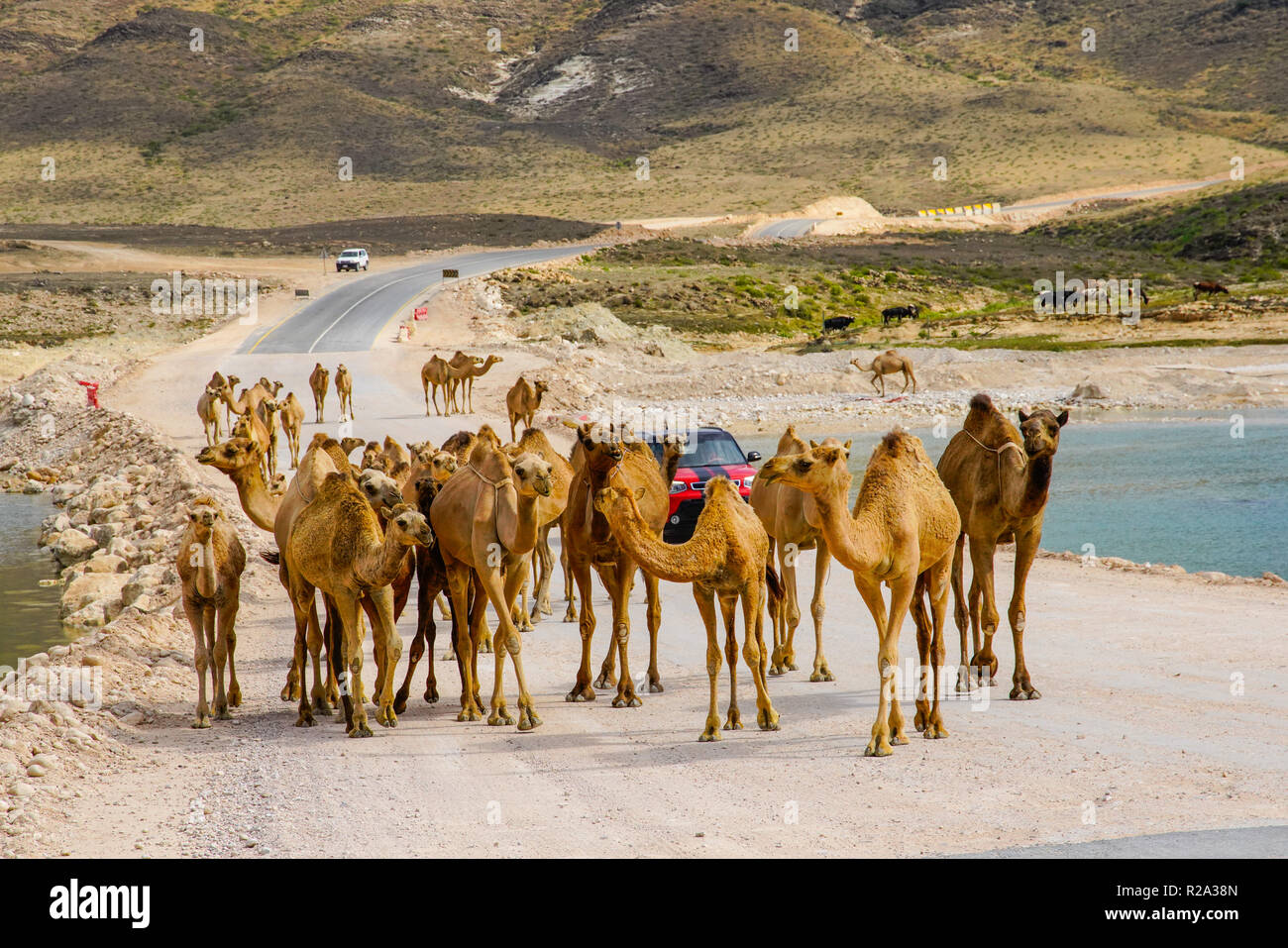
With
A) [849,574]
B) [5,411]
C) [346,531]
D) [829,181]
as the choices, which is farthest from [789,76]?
[346,531]

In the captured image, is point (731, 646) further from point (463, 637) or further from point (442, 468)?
point (442, 468)

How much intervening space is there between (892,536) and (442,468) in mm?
5231

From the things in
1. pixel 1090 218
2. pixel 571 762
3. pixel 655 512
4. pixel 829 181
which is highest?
pixel 829 181

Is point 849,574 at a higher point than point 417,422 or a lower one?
lower

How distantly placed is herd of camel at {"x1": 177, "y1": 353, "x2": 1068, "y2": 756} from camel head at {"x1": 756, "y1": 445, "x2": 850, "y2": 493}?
0.02m

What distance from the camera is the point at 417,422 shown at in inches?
1390

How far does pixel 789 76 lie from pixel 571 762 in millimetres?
158612

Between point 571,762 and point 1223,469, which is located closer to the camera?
point 571,762

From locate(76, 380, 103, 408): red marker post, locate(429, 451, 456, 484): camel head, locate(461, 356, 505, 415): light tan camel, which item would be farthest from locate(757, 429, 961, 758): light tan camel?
locate(76, 380, 103, 408): red marker post

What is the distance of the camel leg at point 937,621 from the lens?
439 inches

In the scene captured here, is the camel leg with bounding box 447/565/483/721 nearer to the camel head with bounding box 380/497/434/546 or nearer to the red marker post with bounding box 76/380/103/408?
the camel head with bounding box 380/497/434/546

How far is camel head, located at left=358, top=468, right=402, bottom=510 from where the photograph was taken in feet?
38.3

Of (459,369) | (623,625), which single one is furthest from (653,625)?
(459,369)

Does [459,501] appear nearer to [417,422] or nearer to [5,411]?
[417,422]
